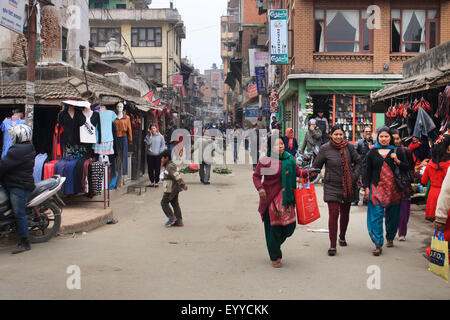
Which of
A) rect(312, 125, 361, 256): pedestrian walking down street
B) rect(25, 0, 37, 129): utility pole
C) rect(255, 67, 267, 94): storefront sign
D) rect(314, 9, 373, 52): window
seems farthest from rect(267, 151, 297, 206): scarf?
rect(255, 67, 267, 94): storefront sign

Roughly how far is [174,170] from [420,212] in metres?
5.60

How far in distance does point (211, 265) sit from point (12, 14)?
5716 mm

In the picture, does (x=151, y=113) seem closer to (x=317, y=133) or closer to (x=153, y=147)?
(x=153, y=147)

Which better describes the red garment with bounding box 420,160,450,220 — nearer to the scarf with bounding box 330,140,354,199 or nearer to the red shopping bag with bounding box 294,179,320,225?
the scarf with bounding box 330,140,354,199

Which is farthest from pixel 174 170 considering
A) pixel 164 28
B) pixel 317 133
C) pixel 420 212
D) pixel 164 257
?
pixel 164 28

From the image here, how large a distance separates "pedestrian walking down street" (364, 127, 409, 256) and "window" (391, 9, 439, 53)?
16.9 meters

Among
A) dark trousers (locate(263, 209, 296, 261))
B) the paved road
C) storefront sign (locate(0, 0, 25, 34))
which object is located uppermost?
storefront sign (locate(0, 0, 25, 34))

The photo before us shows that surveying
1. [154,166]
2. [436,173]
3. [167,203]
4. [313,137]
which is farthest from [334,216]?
[313,137]

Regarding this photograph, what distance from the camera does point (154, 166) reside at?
51.5 feet

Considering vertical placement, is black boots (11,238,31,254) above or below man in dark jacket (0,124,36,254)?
below

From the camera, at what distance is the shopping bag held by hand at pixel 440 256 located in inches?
190

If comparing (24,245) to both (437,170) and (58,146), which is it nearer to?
(58,146)

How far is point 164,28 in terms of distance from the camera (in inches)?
1989

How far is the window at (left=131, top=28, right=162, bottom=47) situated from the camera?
5078 cm
